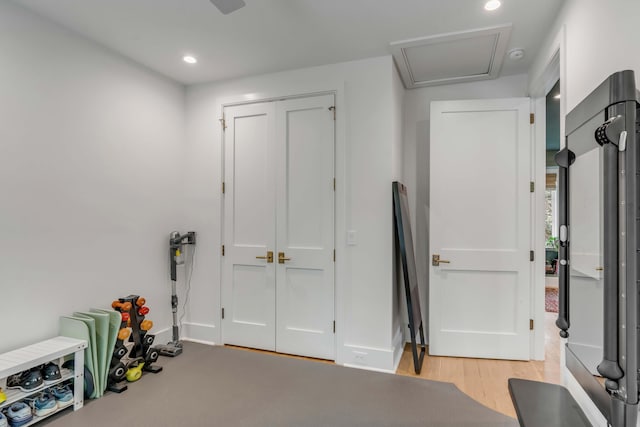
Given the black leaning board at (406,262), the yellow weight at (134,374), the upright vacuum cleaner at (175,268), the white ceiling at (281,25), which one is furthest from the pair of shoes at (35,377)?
the black leaning board at (406,262)

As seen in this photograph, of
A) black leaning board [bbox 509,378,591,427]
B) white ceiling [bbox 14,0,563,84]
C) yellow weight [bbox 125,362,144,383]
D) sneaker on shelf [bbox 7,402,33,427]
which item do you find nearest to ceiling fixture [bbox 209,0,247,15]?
white ceiling [bbox 14,0,563,84]

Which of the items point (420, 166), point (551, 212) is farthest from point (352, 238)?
point (551, 212)

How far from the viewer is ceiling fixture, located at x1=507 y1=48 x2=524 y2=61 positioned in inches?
110

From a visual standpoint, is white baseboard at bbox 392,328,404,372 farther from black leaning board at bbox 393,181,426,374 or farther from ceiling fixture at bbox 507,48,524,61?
ceiling fixture at bbox 507,48,524,61

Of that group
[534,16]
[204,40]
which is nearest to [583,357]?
[534,16]

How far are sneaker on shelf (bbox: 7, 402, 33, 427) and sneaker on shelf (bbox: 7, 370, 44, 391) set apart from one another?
10cm

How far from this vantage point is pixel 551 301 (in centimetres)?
579

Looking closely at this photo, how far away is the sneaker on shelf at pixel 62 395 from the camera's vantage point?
223 cm

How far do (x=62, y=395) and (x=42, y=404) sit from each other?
11 cm

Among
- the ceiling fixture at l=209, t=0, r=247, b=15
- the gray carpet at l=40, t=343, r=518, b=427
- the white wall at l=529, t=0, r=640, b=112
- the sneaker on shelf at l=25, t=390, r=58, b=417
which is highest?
the ceiling fixture at l=209, t=0, r=247, b=15

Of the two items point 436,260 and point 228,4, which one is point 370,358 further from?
point 228,4

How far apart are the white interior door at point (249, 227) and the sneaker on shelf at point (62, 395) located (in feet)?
4.57

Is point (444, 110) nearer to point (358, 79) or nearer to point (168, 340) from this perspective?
point (358, 79)

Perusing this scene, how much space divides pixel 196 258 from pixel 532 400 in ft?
10.1
